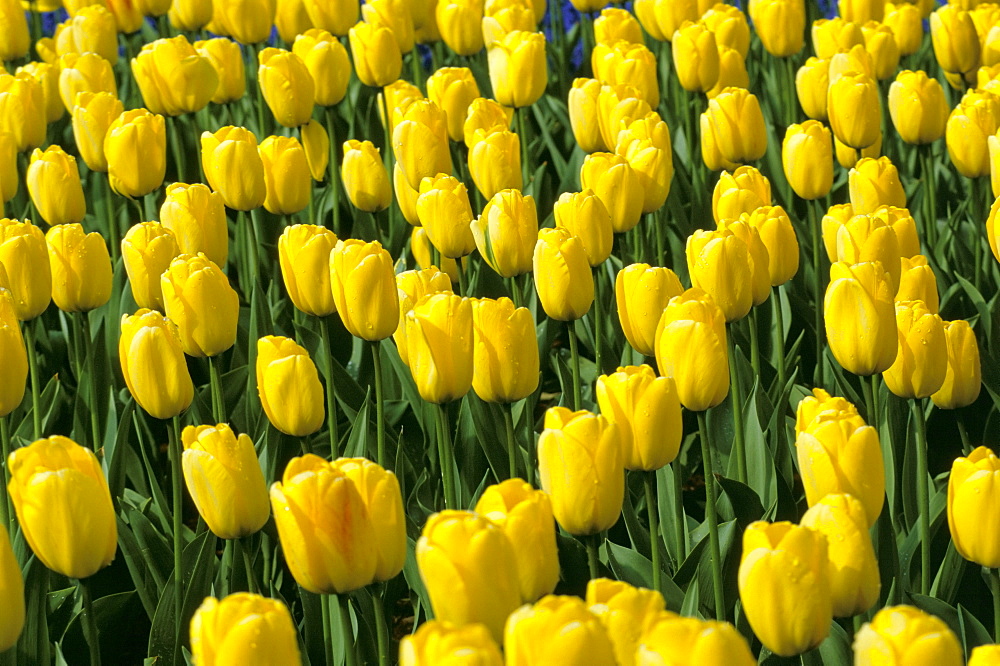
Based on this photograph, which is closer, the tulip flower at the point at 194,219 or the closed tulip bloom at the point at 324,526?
the closed tulip bloom at the point at 324,526

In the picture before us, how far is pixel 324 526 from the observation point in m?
1.44

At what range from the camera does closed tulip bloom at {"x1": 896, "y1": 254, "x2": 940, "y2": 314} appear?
228cm

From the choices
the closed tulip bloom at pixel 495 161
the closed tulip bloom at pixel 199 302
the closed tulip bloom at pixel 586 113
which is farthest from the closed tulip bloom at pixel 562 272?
the closed tulip bloom at pixel 586 113

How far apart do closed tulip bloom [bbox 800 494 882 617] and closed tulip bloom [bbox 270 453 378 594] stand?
489 mm

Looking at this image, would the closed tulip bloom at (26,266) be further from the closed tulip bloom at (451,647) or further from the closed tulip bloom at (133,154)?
the closed tulip bloom at (451,647)

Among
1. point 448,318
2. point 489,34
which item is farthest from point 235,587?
point 489,34

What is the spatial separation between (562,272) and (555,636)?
4.00 feet

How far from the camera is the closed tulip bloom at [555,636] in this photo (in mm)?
1073

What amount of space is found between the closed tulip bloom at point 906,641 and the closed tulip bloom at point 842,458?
1.47 feet

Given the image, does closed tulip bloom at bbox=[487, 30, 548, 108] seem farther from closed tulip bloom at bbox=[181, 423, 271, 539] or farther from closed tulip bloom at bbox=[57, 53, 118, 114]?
closed tulip bloom at bbox=[181, 423, 271, 539]

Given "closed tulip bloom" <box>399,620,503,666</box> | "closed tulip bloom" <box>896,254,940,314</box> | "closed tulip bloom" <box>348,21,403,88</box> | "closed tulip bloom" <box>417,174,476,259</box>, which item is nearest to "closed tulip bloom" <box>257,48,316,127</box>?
"closed tulip bloom" <box>348,21,403,88</box>

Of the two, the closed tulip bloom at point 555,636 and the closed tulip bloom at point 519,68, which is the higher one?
the closed tulip bloom at point 555,636

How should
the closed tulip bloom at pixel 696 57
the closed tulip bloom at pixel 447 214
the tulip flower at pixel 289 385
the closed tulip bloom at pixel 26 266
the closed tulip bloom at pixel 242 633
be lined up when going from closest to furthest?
the closed tulip bloom at pixel 242 633 < the tulip flower at pixel 289 385 < the closed tulip bloom at pixel 26 266 < the closed tulip bloom at pixel 447 214 < the closed tulip bloom at pixel 696 57

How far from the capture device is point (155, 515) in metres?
2.55
